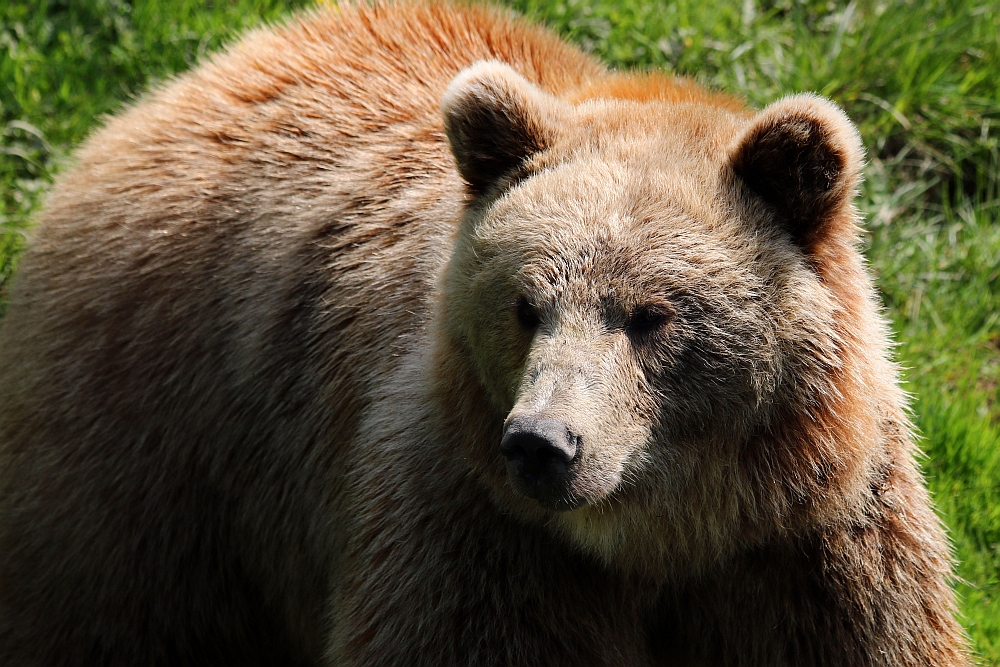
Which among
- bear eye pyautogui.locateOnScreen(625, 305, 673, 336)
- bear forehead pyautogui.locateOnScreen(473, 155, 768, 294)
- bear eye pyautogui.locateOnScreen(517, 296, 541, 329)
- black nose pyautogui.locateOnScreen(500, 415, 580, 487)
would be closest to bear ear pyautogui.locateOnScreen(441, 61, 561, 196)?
bear forehead pyautogui.locateOnScreen(473, 155, 768, 294)

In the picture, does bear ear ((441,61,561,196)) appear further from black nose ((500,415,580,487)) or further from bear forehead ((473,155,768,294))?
black nose ((500,415,580,487))

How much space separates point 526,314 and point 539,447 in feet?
1.87

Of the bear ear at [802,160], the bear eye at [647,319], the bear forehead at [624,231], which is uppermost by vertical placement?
the bear ear at [802,160]

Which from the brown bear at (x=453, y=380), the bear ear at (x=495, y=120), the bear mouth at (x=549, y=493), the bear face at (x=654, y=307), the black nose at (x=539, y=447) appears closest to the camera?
the black nose at (x=539, y=447)

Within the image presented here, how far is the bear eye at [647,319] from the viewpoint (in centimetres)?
376

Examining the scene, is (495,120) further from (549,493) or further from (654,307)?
(549,493)

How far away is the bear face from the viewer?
3.71m

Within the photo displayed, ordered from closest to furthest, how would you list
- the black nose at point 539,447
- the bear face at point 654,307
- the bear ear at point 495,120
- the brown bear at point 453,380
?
the black nose at point 539,447 → the bear face at point 654,307 → the brown bear at point 453,380 → the bear ear at point 495,120

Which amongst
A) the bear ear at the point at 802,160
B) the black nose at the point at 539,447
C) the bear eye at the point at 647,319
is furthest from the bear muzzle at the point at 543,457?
the bear ear at the point at 802,160

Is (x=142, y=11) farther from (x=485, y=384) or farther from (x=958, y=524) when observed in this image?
(x=958, y=524)

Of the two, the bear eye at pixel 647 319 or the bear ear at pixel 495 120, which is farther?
the bear ear at pixel 495 120

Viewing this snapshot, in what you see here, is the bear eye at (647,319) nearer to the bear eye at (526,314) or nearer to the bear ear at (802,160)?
the bear eye at (526,314)

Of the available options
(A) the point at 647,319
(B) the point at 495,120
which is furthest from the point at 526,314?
(B) the point at 495,120

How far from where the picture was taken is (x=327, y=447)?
5.07m
